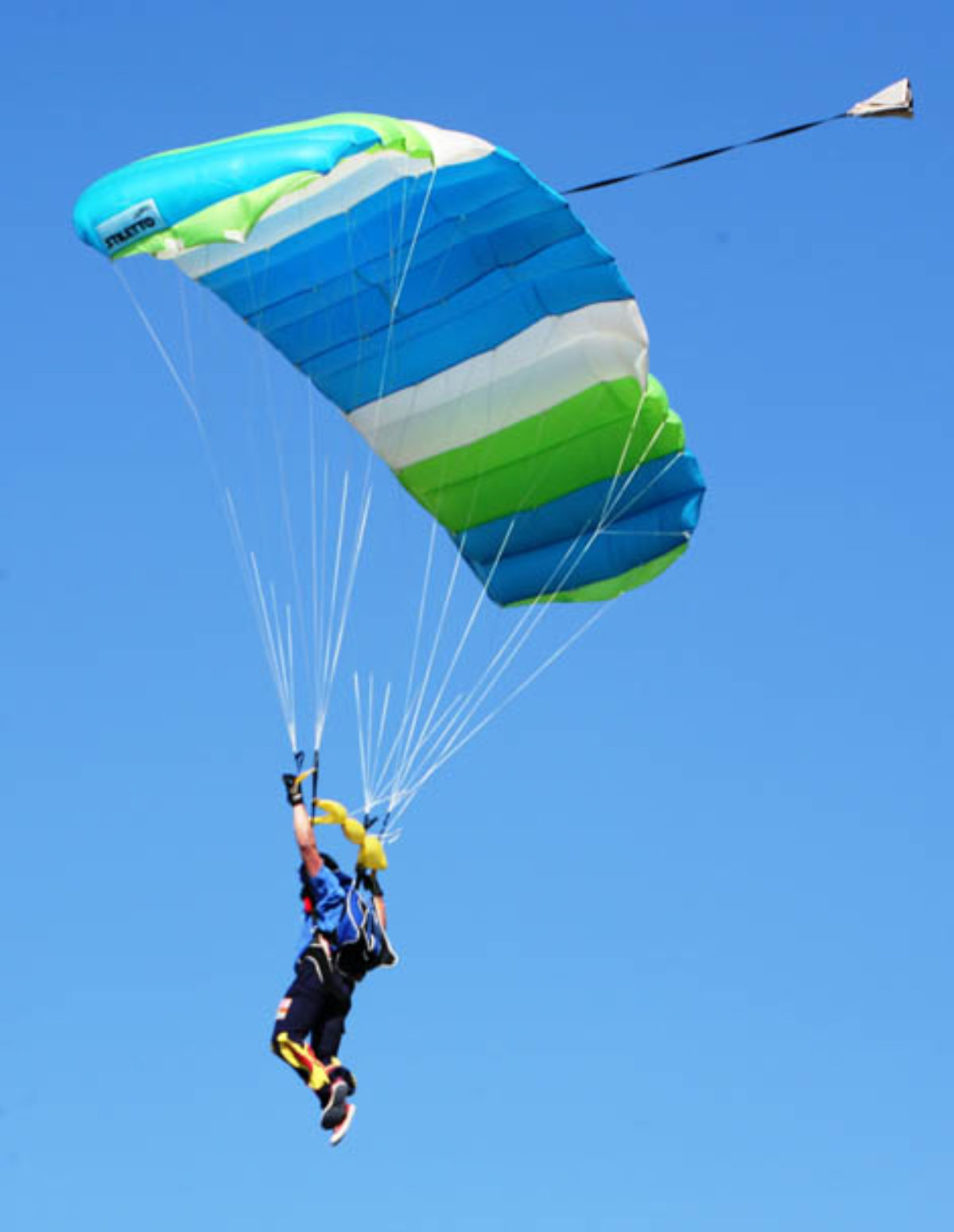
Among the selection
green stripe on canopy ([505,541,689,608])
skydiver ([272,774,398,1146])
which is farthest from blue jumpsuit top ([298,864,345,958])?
green stripe on canopy ([505,541,689,608])

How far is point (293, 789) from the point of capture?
16.1m

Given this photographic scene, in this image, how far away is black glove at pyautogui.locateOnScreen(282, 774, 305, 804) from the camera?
16.1m

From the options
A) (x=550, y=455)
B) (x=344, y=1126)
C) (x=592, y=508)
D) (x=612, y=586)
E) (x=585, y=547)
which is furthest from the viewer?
(x=612, y=586)

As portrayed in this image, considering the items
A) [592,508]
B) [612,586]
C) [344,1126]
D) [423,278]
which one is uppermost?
[423,278]

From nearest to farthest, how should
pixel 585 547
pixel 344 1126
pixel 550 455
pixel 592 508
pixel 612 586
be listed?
1. pixel 344 1126
2. pixel 550 455
3. pixel 592 508
4. pixel 585 547
5. pixel 612 586

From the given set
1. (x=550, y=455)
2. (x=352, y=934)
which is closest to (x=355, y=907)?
(x=352, y=934)

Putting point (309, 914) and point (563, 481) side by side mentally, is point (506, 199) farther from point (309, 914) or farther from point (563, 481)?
point (309, 914)

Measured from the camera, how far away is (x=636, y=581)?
19.5 metres

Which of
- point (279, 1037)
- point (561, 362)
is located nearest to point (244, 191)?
point (561, 362)

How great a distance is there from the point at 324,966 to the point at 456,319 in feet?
14.3

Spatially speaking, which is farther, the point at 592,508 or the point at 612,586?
the point at 612,586

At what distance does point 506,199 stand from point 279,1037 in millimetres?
4983

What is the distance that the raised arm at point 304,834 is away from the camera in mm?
15953

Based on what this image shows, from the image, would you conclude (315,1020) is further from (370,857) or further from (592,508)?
(592,508)
